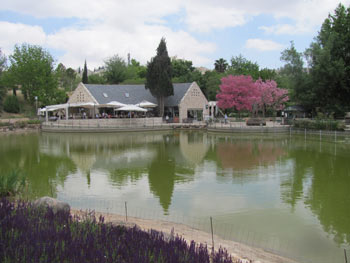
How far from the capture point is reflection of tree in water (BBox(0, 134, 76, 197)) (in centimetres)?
1308

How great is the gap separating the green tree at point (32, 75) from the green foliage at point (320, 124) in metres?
41.1

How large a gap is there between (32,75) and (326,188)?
180ft

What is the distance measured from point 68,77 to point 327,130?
7474 centimetres

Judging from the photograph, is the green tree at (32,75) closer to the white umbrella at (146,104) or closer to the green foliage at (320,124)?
the white umbrella at (146,104)

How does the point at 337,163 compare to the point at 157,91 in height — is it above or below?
below

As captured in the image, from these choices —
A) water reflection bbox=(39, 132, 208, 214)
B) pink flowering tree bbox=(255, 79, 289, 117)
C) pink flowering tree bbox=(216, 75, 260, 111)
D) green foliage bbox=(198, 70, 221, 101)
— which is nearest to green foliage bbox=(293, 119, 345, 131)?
pink flowering tree bbox=(255, 79, 289, 117)

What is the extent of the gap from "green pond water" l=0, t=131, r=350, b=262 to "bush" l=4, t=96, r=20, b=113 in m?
31.8

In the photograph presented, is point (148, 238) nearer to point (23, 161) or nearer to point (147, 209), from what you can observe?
point (147, 209)

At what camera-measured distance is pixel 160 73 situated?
45.0m

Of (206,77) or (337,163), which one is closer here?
(337,163)

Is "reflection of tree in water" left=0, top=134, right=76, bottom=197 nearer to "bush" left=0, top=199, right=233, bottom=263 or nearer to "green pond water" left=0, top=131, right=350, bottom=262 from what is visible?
"green pond water" left=0, top=131, right=350, bottom=262

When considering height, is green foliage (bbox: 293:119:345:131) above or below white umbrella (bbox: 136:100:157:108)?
below

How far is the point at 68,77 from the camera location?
9112 centimetres

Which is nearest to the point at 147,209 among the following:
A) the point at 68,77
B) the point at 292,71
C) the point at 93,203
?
the point at 93,203
